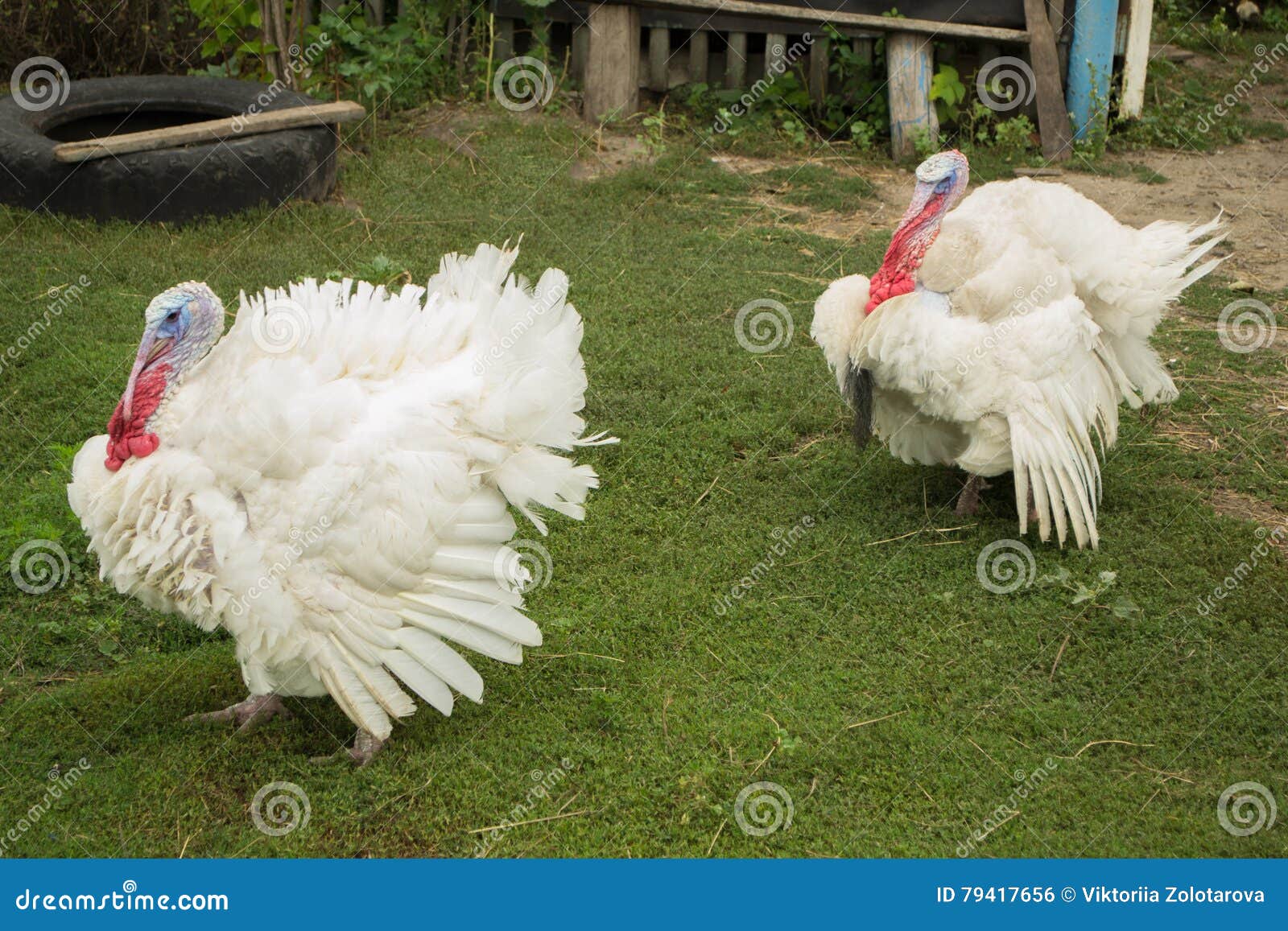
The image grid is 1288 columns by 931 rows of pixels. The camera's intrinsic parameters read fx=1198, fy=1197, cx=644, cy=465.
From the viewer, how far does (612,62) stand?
9.44 metres

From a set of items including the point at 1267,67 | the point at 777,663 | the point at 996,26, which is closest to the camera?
the point at 777,663

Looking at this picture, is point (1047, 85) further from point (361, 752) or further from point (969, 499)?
point (361, 752)

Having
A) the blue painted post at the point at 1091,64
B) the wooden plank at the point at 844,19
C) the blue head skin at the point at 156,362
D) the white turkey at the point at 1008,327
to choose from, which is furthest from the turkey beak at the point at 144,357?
the blue painted post at the point at 1091,64

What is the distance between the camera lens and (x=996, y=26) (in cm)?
923

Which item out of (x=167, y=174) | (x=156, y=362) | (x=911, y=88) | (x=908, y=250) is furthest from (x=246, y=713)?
(x=911, y=88)

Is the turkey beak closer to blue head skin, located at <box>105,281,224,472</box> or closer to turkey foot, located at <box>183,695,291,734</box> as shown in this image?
blue head skin, located at <box>105,281,224,472</box>

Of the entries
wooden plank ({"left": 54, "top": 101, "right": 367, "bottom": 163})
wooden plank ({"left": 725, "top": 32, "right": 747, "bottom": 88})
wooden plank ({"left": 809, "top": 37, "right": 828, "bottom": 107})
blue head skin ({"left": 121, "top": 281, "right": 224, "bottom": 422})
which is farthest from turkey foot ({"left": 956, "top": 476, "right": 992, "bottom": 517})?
wooden plank ({"left": 725, "top": 32, "right": 747, "bottom": 88})

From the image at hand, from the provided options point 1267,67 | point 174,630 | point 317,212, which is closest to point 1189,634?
point 174,630

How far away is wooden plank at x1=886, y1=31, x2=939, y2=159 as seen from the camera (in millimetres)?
9117

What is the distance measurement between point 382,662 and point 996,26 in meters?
7.57

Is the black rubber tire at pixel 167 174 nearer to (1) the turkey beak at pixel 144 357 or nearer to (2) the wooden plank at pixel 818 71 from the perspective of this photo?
(2) the wooden plank at pixel 818 71

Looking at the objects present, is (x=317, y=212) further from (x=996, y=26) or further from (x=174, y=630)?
(x=996, y=26)

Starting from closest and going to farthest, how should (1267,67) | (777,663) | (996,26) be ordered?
(777,663) → (996,26) → (1267,67)

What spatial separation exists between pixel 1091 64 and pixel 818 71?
2072mm
